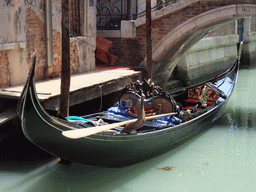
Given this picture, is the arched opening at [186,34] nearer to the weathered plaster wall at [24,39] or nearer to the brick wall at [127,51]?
the brick wall at [127,51]

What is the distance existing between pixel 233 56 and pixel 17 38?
8.09 meters

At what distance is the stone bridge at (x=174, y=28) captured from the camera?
6.28 m

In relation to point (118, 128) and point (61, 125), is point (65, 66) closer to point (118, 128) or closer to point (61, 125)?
point (118, 128)

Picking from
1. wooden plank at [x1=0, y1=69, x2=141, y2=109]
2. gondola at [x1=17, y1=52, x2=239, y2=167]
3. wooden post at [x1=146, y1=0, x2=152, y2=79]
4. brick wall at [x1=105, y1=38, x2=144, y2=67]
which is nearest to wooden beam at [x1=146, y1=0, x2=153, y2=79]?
wooden post at [x1=146, y1=0, x2=152, y2=79]

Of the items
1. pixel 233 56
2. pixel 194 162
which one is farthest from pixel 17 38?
pixel 233 56

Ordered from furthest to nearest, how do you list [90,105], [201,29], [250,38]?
[250,38]
[201,29]
[90,105]

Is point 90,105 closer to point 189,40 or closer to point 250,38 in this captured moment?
point 189,40

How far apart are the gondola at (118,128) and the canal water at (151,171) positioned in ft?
0.44

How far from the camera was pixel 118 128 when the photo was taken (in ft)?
13.6

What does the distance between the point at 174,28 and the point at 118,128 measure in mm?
2998

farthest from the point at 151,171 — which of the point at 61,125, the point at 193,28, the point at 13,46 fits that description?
the point at 193,28

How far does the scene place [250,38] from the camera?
1283 centimetres

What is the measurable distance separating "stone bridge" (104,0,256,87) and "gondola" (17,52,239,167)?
1291 mm

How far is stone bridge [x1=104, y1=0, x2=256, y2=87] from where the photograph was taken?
6.28 m
